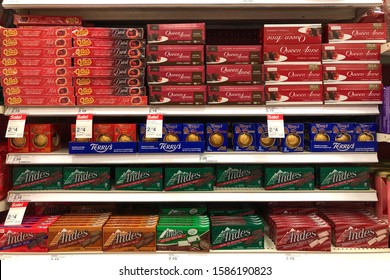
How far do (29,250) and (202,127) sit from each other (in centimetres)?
120

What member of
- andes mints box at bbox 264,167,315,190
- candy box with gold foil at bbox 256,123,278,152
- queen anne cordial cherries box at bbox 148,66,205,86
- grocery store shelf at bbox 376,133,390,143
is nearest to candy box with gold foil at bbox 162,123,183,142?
queen anne cordial cherries box at bbox 148,66,205,86

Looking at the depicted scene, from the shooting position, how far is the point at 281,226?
199cm

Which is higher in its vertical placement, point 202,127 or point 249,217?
point 202,127

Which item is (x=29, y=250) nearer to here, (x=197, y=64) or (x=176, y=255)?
(x=176, y=255)

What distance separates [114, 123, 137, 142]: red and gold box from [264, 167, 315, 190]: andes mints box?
0.84 meters

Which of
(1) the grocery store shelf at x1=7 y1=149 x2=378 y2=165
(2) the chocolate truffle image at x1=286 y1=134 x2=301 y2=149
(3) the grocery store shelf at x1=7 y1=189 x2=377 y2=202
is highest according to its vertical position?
(2) the chocolate truffle image at x1=286 y1=134 x2=301 y2=149

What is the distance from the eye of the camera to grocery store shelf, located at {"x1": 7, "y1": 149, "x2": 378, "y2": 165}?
2.06 m

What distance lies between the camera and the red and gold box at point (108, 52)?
2049 millimetres

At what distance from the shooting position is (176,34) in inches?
80.9

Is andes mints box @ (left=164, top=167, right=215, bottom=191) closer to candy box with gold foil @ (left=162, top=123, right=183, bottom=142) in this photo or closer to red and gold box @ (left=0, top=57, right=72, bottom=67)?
candy box with gold foil @ (left=162, top=123, right=183, bottom=142)

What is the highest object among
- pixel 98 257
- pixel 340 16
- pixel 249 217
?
pixel 340 16

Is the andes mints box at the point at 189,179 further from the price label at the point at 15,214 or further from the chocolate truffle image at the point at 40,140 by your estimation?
the price label at the point at 15,214

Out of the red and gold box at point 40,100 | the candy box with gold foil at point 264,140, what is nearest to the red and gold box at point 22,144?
the red and gold box at point 40,100

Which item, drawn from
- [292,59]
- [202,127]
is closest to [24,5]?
[202,127]
